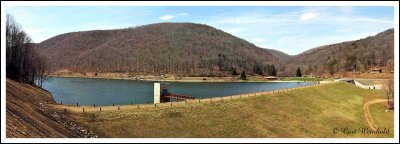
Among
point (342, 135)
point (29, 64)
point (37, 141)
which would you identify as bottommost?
point (342, 135)

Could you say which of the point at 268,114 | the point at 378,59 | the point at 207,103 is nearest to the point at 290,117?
the point at 268,114

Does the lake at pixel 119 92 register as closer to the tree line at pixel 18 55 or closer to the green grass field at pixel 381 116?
the tree line at pixel 18 55

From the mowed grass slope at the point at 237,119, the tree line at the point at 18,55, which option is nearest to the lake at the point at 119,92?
the tree line at the point at 18,55

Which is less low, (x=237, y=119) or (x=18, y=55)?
(x=18, y=55)

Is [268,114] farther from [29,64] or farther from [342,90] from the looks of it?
[29,64]

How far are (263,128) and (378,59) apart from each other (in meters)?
175

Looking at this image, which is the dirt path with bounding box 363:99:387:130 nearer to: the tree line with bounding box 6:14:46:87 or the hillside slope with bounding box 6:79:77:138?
the hillside slope with bounding box 6:79:77:138

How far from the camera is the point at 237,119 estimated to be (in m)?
44.8

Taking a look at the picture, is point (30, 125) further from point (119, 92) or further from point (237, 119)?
point (119, 92)

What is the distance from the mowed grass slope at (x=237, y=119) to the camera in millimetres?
37531

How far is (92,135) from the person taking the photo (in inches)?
1352

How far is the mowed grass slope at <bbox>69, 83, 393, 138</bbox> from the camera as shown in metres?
37.5

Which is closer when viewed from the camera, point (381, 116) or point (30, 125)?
point (30, 125)

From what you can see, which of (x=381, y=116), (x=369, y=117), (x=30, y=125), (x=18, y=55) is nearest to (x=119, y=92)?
(x=18, y=55)
